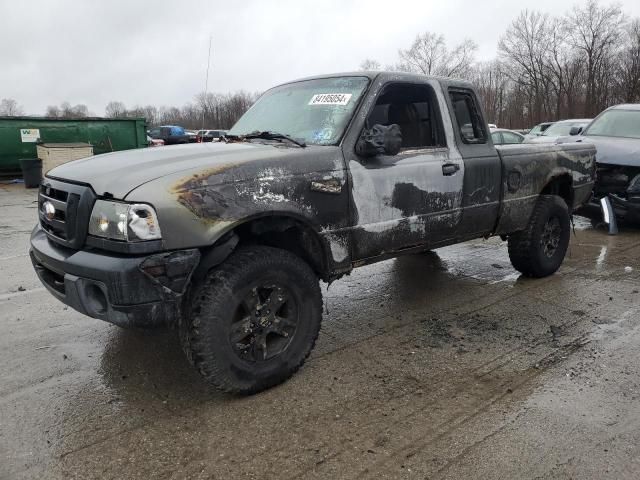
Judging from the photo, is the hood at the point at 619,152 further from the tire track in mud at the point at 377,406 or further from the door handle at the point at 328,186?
the door handle at the point at 328,186

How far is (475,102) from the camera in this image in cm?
460

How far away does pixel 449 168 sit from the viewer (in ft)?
13.3

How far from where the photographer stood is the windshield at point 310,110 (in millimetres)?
3552

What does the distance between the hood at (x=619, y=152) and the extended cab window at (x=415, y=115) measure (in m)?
4.89

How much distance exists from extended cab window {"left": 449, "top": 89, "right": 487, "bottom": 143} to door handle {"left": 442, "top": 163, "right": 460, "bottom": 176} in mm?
334

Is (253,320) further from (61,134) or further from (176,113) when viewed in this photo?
(176,113)

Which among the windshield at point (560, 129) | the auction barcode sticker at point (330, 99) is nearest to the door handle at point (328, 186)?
the auction barcode sticker at point (330, 99)

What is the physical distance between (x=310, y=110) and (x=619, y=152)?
6.03 meters

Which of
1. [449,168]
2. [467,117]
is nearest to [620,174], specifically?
[467,117]

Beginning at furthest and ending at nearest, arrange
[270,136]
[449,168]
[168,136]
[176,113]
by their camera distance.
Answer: [176,113] → [168,136] → [449,168] → [270,136]

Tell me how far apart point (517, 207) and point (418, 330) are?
1660mm

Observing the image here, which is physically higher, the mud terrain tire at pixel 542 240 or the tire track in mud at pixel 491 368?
the mud terrain tire at pixel 542 240

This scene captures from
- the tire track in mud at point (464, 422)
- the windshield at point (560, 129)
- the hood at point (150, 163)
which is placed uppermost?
the windshield at point (560, 129)

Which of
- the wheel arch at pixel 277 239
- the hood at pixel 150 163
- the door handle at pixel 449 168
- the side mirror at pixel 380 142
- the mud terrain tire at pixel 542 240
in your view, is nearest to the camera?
the hood at pixel 150 163
